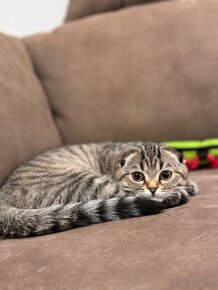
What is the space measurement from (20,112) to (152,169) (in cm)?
54

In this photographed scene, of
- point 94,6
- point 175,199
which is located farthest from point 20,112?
point 94,6

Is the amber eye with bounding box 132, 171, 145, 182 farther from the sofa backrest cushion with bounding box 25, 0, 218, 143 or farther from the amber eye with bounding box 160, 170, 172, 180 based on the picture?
the sofa backrest cushion with bounding box 25, 0, 218, 143

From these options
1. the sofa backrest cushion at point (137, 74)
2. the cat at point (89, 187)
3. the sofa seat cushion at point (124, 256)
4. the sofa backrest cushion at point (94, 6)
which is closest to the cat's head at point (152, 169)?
the cat at point (89, 187)

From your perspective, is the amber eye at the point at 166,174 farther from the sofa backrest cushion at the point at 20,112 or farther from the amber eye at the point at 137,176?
the sofa backrest cushion at the point at 20,112

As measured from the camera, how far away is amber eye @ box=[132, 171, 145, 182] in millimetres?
1523

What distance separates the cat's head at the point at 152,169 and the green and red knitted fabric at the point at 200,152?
201 millimetres

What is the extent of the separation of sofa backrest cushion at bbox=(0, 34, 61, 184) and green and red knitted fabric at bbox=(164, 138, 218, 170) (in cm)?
54

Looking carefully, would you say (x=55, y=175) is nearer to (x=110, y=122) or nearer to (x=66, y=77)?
(x=110, y=122)

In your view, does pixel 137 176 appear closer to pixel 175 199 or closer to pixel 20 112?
pixel 175 199

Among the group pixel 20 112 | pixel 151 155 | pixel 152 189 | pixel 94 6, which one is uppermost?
pixel 94 6

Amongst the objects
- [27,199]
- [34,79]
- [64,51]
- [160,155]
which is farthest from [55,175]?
[64,51]

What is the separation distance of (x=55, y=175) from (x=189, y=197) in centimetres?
46

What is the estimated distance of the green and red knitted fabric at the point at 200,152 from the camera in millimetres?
1728

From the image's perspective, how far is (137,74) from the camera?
1.86m
